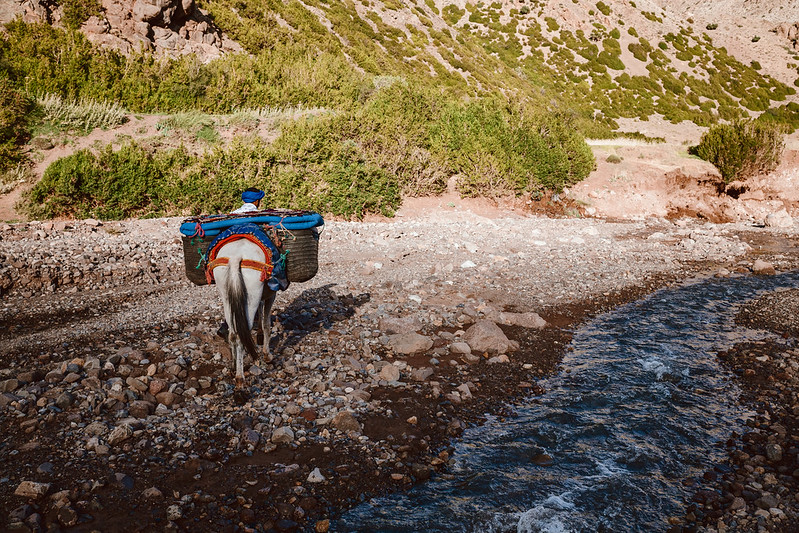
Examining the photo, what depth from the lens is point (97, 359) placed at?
6586 mm

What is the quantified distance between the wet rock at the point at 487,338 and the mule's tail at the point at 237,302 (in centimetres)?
355

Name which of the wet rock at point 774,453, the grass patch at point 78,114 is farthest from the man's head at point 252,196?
the grass patch at point 78,114

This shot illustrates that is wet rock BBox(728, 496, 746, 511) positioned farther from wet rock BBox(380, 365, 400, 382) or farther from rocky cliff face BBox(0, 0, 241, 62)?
rocky cliff face BBox(0, 0, 241, 62)

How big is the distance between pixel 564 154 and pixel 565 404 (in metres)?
21.9

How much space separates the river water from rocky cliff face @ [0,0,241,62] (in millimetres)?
25669

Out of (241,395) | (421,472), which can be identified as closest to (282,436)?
(241,395)

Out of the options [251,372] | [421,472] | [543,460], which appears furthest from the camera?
[251,372]

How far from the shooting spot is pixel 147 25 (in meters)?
27.0

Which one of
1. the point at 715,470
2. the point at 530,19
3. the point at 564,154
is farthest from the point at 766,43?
the point at 715,470

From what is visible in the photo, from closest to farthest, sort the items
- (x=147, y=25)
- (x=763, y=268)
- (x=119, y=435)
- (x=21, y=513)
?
(x=21, y=513) → (x=119, y=435) → (x=763, y=268) → (x=147, y=25)

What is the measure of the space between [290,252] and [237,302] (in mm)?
1012

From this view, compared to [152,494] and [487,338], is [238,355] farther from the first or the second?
[487,338]

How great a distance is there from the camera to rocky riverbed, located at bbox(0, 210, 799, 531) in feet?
14.4

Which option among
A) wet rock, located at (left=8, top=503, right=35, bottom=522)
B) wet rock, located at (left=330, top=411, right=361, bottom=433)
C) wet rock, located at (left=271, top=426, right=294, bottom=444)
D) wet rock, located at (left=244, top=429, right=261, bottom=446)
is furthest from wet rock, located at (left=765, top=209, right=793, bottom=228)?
wet rock, located at (left=8, top=503, right=35, bottom=522)
